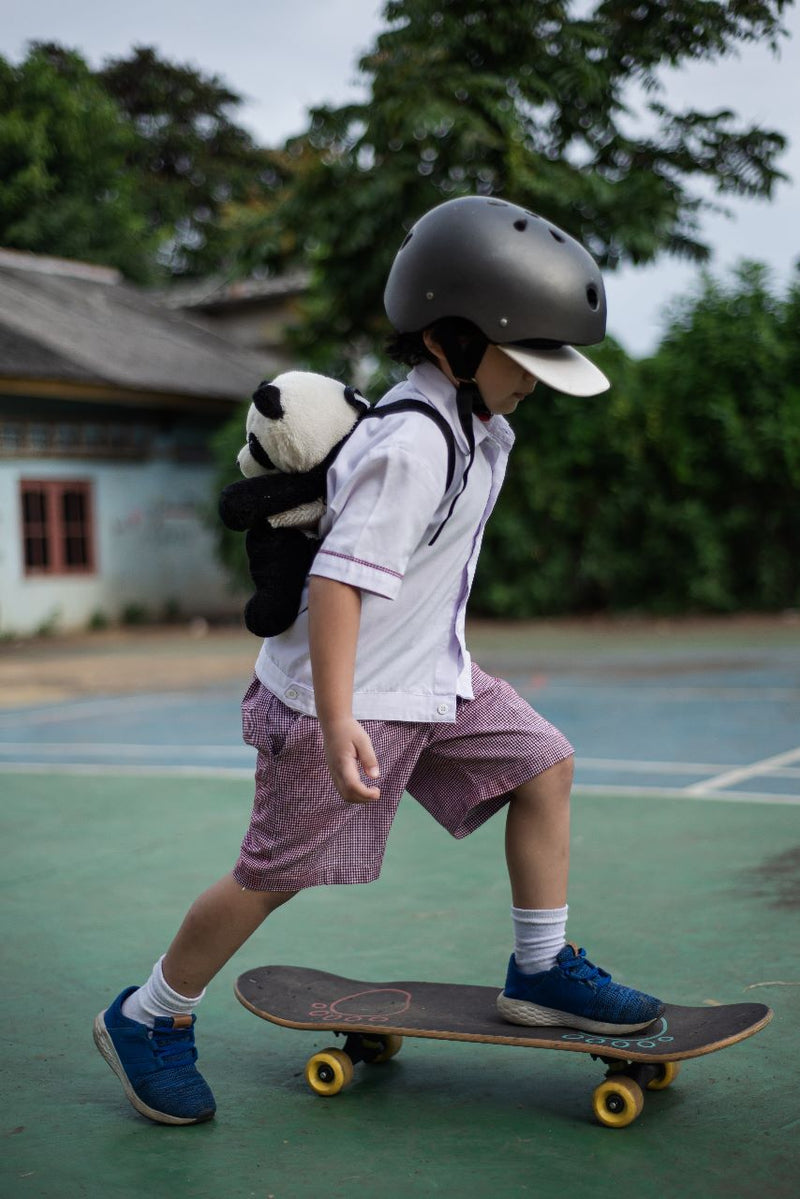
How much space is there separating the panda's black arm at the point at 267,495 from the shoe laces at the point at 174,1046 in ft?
3.44

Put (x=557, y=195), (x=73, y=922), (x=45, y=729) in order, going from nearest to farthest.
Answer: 1. (x=73, y=922)
2. (x=45, y=729)
3. (x=557, y=195)

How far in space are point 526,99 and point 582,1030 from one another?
1628cm

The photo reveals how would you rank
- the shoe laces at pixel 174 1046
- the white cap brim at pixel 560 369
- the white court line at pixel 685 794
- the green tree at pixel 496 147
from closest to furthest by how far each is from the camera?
the white cap brim at pixel 560 369 < the shoe laces at pixel 174 1046 < the white court line at pixel 685 794 < the green tree at pixel 496 147

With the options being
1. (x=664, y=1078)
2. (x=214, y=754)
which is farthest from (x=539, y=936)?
(x=214, y=754)

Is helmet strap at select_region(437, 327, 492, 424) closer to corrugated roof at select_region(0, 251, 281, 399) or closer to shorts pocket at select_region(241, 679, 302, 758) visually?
shorts pocket at select_region(241, 679, 302, 758)

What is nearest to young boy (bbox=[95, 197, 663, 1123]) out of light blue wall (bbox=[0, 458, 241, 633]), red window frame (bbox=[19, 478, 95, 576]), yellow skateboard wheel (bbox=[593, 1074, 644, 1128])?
yellow skateboard wheel (bbox=[593, 1074, 644, 1128])

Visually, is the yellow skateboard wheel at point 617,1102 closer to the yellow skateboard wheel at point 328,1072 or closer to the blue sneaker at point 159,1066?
the yellow skateboard wheel at point 328,1072

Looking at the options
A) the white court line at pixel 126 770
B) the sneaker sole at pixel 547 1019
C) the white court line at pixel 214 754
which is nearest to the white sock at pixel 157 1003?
the sneaker sole at pixel 547 1019

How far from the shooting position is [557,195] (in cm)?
1745

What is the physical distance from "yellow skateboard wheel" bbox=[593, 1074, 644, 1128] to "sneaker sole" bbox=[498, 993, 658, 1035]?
0.12 m

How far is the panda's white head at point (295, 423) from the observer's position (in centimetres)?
284

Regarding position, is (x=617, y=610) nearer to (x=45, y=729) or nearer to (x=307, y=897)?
(x=45, y=729)

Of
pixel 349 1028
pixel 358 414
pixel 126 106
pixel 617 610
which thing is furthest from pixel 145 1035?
pixel 126 106

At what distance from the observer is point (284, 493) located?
2.83m
